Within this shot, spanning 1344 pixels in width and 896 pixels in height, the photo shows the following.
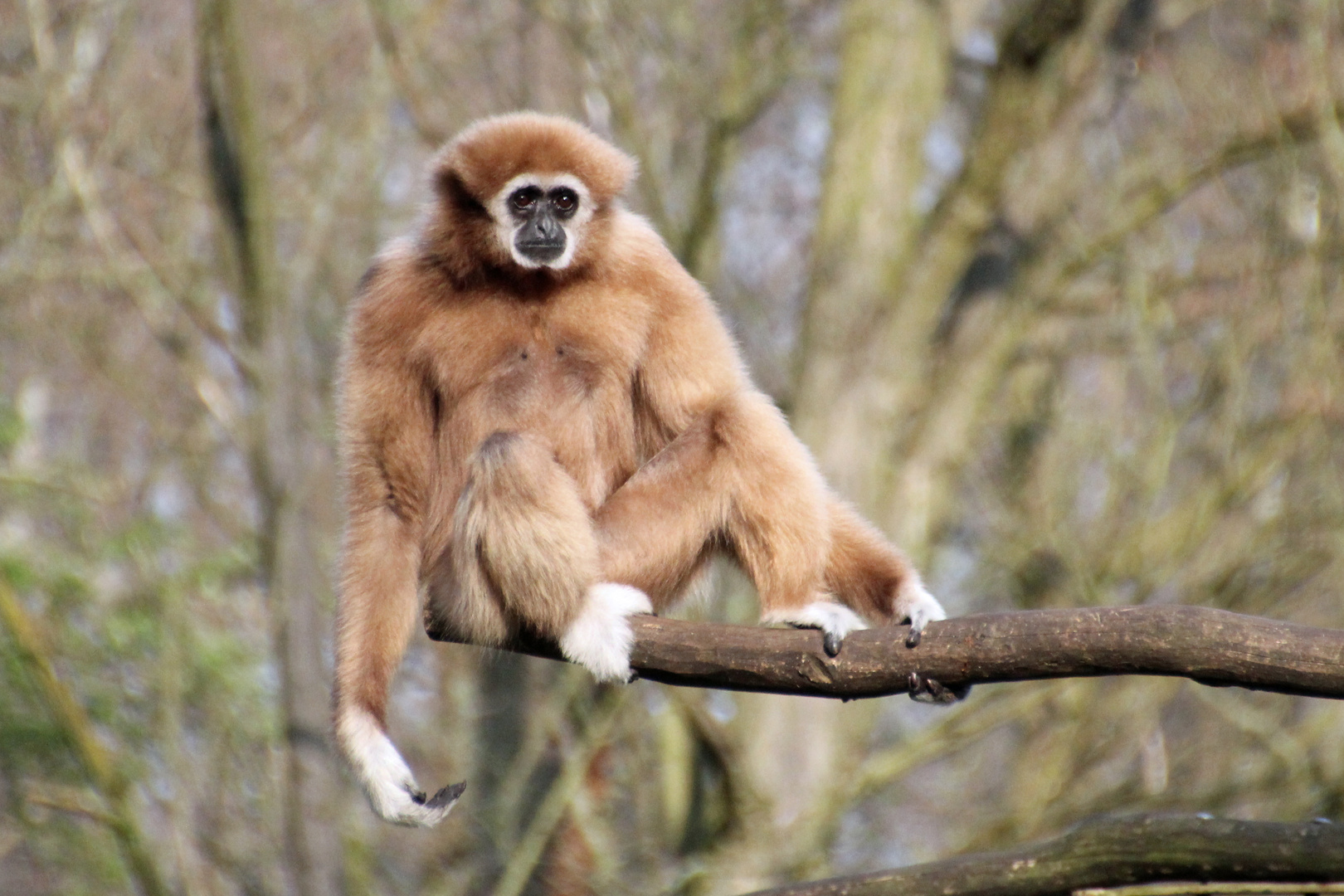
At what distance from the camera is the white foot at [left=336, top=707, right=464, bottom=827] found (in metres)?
4.79

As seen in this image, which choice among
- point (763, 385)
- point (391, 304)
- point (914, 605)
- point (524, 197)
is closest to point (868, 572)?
point (914, 605)

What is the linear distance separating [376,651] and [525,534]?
0.81 m

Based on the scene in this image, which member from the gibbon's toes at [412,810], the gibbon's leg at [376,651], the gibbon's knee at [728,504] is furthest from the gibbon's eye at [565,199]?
the gibbon's toes at [412,810]

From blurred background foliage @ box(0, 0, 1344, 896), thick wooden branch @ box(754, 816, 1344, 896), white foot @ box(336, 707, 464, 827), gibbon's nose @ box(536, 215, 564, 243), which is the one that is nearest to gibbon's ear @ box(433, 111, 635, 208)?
gibbon's nose @ box(536, 215, 564, 243)

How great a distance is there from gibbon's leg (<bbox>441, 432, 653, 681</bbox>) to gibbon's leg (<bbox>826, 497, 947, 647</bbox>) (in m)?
0.82

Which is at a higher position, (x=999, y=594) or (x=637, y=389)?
(x=999, y=594)

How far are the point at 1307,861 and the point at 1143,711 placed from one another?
675 centimetres

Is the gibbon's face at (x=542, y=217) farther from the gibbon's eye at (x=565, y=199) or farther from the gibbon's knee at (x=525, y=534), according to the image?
the gibbon's knee at (x=525, y=534)

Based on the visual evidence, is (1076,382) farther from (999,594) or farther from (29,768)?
(29,768)

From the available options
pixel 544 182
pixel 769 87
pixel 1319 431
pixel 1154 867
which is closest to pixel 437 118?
pixel 769 87

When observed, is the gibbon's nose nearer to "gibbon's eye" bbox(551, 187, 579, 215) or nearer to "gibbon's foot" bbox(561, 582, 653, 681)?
"gibbon's eye" bbox(551, 187, 579, 215)

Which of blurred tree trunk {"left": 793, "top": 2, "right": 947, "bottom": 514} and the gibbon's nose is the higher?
blurred tree trunk {"left": 793, "top": 2, "right": 947, "bottom": 514}

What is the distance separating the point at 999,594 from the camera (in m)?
11.4

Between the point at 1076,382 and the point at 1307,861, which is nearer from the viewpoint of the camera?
the point at 1307,861
